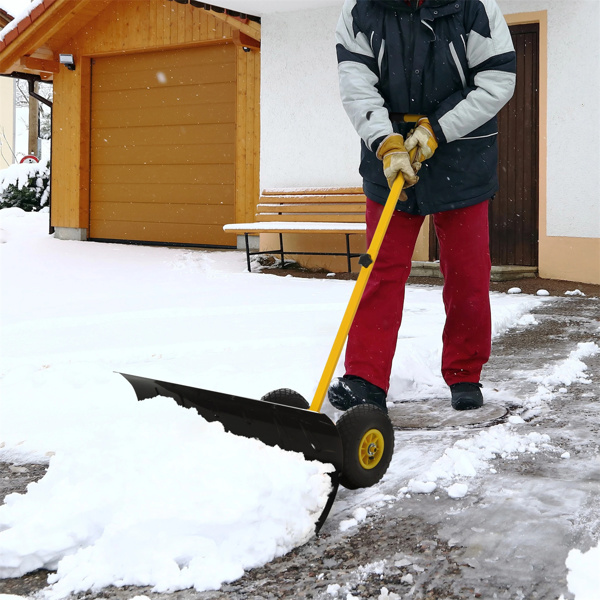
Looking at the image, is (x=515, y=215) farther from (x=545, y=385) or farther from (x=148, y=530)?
(x=148, y=530)

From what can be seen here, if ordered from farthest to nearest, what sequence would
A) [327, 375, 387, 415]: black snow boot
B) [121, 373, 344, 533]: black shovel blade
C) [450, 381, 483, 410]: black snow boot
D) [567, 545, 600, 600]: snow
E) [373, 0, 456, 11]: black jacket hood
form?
[450, 381, 483, 410]: black snow boot, [327, 375, 387, 415]: black snow boot, [373, 0, 456, 11]: black jacket hood, [121, 373, 344, 533]: black shovel blade, [567, 545, 600, 600]: snow

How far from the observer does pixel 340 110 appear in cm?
884

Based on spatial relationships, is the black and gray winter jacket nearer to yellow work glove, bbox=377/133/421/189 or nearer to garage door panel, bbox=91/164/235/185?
yellow work glove, bbox=377/133/421/189

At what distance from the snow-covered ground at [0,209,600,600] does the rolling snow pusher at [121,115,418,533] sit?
0.05 meters

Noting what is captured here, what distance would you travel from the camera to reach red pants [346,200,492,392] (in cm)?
299

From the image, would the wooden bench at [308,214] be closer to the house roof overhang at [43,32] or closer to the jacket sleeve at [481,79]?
the house roof overhang at [43,32]

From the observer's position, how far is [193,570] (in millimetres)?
1659

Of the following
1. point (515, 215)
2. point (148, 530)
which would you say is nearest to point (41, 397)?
point (148, 530)

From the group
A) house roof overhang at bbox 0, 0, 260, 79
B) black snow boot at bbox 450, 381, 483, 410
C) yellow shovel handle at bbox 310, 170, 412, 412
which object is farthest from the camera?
house roof overhang at bbox 0, 0, 260, 79

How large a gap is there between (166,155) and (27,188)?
19.1 ft

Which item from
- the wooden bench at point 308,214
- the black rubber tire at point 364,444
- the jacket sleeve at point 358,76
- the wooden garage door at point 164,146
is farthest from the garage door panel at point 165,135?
the black rubber tire at point 364,444

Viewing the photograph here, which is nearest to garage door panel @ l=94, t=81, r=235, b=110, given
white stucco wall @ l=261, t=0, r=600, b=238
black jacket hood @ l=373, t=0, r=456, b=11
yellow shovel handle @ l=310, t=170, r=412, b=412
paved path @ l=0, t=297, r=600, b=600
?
white stucco wall @ l=261, t=0, r=600, b=238

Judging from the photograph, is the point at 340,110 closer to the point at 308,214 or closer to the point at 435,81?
the point at 308,214

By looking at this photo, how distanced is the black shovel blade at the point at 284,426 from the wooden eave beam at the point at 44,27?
34.8 feet
